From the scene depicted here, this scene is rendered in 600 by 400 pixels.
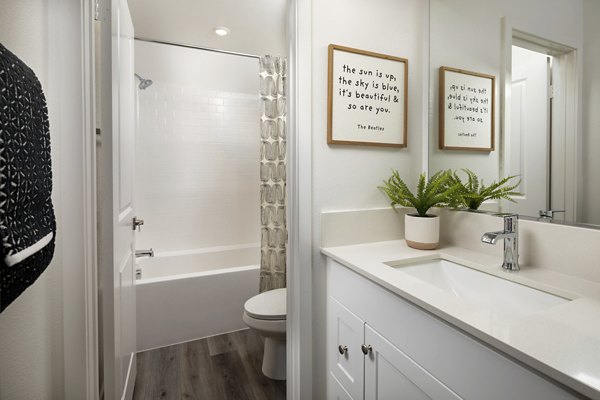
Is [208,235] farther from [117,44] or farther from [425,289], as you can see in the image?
[425,289]

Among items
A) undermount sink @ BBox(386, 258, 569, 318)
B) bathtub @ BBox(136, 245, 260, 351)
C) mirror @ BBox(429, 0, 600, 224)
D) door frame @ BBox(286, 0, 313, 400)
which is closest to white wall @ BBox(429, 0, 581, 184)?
mirror @ BBox(429, 0, 600, 224)

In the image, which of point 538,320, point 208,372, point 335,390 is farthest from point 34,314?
point 538,320

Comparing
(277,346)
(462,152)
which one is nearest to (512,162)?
(462,152)

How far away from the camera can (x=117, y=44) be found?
1.16 m

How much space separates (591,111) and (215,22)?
2.18m

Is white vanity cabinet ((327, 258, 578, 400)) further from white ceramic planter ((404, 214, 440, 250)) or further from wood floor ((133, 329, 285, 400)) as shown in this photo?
wood floor ((133, 329, 285, 400))

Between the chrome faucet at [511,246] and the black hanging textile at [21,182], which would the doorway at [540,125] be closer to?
the chrome faucet at [511,246]

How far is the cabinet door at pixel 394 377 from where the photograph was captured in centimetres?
71

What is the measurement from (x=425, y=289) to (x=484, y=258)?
1.51 ft

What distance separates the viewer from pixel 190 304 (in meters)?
2.11

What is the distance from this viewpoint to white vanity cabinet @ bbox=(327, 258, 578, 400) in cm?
56

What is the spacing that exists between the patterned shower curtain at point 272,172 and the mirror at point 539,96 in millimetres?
1322

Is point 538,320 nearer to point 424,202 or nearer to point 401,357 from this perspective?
point 401,357

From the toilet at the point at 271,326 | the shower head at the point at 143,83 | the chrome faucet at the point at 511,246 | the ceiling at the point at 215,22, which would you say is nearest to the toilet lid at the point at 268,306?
the toilet at the point at 271,326
